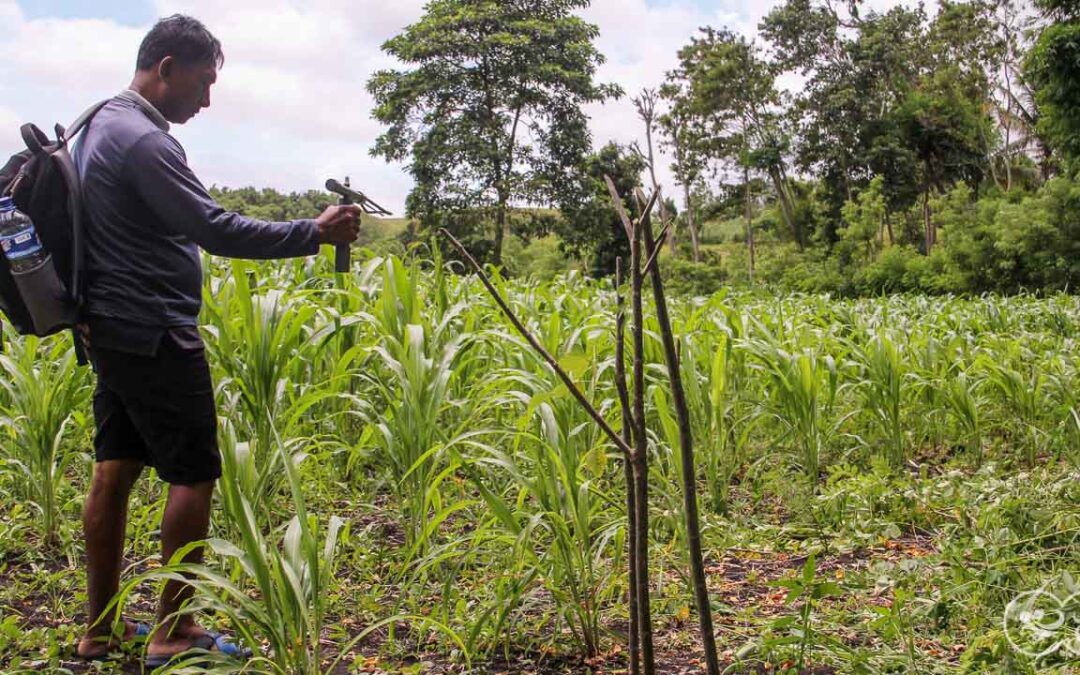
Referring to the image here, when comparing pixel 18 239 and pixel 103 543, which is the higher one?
pixel 18 239

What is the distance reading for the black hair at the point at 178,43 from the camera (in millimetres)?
2107

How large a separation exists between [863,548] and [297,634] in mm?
1936

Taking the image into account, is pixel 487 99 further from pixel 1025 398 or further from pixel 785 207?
pixel 1025 398

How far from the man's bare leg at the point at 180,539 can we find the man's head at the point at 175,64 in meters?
0.93

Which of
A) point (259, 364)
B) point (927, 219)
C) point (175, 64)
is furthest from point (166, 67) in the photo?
point (927, 219)

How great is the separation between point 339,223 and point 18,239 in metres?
0.71

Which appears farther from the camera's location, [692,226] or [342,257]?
[692,226]

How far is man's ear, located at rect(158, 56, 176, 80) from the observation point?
2.12m

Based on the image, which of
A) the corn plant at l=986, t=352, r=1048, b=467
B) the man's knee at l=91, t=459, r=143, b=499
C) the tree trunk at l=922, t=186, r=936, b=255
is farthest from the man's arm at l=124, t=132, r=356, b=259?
the tree trunk at l=922, t=186, r=936, b=255

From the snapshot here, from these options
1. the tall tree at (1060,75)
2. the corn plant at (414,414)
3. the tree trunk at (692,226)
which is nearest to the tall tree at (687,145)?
the tree trunk at (692,226)

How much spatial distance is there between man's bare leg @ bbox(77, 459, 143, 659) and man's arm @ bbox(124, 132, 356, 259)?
0.59 meters

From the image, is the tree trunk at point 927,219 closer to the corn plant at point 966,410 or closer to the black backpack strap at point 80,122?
the corn plant at point 966,410

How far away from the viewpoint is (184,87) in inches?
85.0

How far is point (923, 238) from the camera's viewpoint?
29.4 meters
